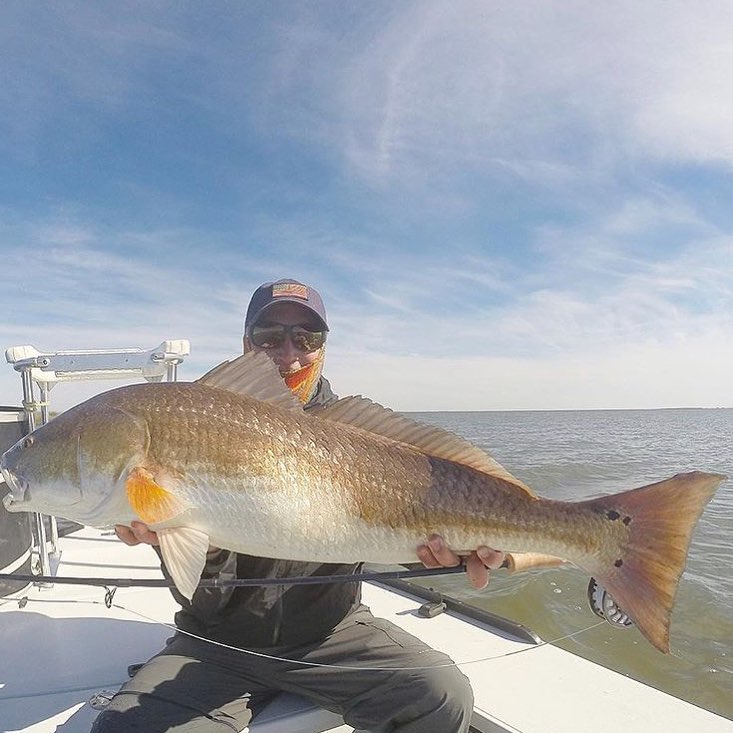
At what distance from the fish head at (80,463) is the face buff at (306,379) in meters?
1.31

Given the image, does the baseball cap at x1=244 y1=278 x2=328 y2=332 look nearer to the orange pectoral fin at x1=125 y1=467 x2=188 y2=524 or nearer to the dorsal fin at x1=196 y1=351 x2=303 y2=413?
the dorsal fin at x1=196 y1=351 x2=303 y2=413

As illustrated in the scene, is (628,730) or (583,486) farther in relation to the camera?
(583,486)

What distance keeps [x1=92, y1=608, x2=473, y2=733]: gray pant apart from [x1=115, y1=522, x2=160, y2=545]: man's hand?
0.80 meters

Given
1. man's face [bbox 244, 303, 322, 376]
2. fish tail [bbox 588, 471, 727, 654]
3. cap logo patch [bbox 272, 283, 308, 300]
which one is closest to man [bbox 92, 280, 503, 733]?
fish tail [bbox 588, 471, 727, 654]

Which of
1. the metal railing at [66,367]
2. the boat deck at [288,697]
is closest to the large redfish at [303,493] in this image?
the boat deck at [288,697]

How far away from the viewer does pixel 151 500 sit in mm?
2203

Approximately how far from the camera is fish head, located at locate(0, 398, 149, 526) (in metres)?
2.33

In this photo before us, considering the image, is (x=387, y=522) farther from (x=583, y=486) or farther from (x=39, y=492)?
(x=583, y=486)

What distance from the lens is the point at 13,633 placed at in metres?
3.81

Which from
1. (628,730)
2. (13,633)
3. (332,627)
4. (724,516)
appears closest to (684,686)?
(628,730)

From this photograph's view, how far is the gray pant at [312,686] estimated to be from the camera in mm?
2705

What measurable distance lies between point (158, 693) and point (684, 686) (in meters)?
5.91

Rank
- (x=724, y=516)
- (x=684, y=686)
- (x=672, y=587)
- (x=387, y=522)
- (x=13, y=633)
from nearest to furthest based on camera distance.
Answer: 1. (x=672, y=587)
2. (x=387, y=522)
3. (x=13, y=633)
4. (x=684, y=686)
5. (x=724, y=516)

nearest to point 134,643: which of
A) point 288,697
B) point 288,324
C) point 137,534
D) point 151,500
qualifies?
point 288,697
